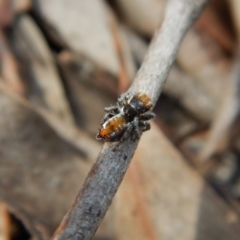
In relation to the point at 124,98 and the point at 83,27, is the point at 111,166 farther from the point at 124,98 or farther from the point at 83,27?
the point at 83,27

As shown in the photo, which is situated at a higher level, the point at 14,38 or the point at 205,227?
the point at 14,38

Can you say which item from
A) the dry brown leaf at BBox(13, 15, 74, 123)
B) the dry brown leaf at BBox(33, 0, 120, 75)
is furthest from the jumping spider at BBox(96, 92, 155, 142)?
the dry brown leaf at BBox(33, 0, 120, 75)

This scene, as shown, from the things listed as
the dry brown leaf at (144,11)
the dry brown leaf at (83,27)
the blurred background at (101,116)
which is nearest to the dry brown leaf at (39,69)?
the blurred background at (101,116)

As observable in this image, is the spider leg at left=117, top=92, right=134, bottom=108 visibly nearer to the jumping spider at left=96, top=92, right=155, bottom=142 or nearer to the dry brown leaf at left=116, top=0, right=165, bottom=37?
the jumping spider at left=96, top=92, right=155, bottom=142

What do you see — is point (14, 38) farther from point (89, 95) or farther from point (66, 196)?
point (66, 196)

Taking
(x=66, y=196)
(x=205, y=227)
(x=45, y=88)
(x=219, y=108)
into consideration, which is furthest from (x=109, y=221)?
(x=219, y=108)

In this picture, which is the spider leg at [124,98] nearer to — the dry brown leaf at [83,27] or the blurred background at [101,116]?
the blurred background at [101,116]
